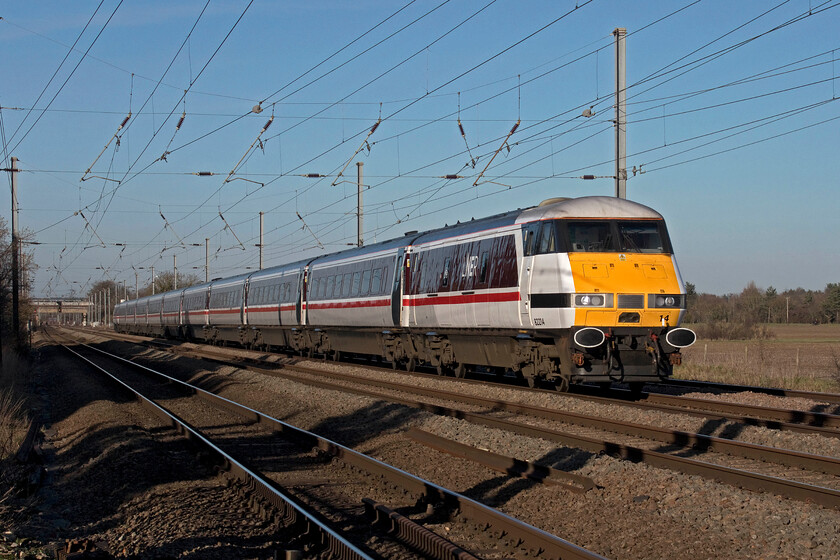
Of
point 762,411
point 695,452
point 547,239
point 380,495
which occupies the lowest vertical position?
point 380,495

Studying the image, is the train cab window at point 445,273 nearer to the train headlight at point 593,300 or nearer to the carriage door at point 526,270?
the carriage door at point 526,270

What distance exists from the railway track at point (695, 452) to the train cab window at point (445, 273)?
4.74 metres

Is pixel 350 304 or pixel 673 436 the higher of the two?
pixel 350 304

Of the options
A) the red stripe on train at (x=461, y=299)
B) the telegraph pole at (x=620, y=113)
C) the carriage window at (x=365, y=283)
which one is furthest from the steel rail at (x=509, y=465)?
the carriage window at (x=365, y=283)

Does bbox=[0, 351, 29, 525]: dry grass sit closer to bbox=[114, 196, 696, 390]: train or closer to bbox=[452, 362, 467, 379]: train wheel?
bbox=[114, 196, 696, 390]: train

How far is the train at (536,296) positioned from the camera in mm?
14438

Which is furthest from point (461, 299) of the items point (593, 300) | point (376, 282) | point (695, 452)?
point (695, 452)

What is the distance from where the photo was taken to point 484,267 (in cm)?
1717

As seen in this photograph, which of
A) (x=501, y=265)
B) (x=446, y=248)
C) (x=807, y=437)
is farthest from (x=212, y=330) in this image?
(x=807, y=437)

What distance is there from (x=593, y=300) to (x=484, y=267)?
3360 mm

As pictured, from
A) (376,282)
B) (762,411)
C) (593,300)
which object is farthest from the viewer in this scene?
(376,282)

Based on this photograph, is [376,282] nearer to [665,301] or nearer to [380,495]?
[665,301]

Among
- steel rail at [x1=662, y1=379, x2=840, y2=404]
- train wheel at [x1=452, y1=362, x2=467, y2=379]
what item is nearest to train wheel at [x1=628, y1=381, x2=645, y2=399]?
steel rail at [x1=662, y1=379, x2=840, y2=404]

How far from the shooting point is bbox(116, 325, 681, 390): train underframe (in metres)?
14.4
